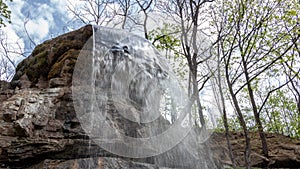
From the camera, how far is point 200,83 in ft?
28.3

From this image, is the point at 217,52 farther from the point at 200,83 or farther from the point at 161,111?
the point at 161,111

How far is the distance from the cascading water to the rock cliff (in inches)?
5.9

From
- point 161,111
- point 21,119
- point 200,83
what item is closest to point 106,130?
point 21,119

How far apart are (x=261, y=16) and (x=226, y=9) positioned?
1.12 metres

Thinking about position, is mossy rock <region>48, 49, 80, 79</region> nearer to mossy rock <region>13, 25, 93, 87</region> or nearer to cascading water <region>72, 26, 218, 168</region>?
mossy rock <region>13, 25, 93, 87</region>

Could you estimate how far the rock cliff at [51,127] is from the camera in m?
3.62

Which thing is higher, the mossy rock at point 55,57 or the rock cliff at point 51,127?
the mossy rock at point 55,57

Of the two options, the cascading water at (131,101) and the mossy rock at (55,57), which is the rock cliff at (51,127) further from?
the cascading water at (131,101)

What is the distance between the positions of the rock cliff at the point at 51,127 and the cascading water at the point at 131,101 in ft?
0.49

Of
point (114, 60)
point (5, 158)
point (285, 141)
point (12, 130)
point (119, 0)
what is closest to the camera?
point (5, 158)

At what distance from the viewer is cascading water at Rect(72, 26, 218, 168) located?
13.9 ft

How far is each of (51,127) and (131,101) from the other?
1912mm

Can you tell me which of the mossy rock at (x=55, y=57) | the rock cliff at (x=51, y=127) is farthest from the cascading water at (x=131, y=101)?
the mossy rock at (x=55, y=57)

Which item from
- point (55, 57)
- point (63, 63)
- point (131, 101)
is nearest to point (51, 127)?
point (131, 101)
